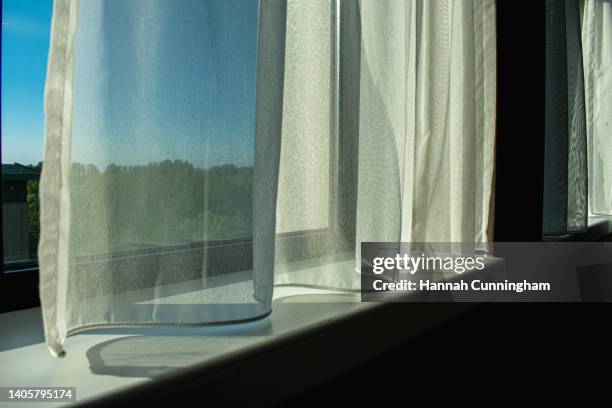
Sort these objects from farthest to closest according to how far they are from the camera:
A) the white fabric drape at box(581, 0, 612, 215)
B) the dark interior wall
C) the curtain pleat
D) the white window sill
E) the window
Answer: the white fabric drape at box(581, 0, 612, 215) → the curtain pleat → the dark interior wall → the window → the white window sill

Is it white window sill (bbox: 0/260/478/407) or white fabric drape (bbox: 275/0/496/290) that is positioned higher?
white fabric drape (bbox: 275/0/496/290)

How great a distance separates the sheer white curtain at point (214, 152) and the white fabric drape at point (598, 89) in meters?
1.84

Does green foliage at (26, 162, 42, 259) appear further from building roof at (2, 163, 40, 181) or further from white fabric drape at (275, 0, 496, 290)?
white fabric drape at (275, 0, 496, 290)

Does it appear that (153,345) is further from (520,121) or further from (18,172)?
(520,121)

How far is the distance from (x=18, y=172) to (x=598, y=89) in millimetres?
2577

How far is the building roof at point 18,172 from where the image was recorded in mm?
750

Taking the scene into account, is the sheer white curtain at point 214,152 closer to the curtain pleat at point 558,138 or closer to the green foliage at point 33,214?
the green foliage at point 33,214

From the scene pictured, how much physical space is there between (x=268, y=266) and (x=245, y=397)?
0.17 meters

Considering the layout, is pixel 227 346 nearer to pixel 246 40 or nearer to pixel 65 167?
pixel 65 167

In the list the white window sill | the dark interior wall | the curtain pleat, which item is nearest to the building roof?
the white window sill

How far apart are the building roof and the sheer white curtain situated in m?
0.25

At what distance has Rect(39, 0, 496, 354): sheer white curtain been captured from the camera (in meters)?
0.57

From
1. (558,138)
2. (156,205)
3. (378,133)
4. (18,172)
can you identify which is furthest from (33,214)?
(558,138)

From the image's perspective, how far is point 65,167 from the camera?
52 cm
